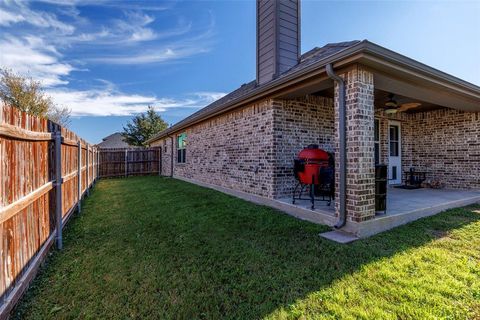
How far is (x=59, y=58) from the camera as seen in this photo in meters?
11.9

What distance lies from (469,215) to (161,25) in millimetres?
10164

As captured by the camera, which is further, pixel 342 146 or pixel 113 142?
pixel 113 142

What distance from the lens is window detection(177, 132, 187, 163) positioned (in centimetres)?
1183

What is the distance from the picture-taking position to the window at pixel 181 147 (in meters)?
11.8

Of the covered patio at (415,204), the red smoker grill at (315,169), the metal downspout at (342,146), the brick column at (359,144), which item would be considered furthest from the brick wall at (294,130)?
the brick column at (359,144)

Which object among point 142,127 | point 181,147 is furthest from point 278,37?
point 142,127

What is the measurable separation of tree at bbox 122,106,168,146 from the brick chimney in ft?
79.9

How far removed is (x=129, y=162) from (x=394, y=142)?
14.5m

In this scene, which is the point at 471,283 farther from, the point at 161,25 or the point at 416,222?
the point at 161,25

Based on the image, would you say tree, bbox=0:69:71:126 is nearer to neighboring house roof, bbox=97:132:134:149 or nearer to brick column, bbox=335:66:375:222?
neighboring house roof, bbox=97:132:134:149

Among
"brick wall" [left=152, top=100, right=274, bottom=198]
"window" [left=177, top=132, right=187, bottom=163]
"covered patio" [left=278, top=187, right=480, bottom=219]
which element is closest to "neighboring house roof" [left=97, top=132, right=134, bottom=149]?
"window" [left=177, top=132, right=187, bottom=163]

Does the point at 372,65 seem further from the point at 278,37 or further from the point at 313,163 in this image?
the point at 278,37

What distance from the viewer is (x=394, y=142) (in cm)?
802

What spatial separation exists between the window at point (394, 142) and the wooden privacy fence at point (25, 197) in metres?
8.91
